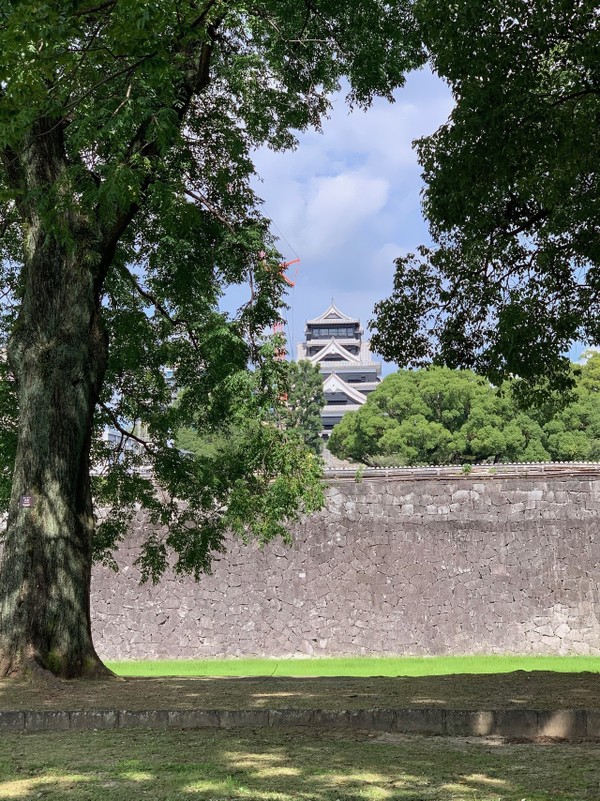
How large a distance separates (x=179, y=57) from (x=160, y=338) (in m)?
4.06

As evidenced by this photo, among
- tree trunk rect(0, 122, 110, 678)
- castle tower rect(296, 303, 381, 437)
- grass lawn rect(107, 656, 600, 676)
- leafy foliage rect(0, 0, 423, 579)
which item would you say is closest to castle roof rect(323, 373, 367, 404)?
castle tower rect(296, 303, 381, 437)

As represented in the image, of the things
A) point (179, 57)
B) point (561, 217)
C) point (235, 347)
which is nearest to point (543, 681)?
point (561, 217)

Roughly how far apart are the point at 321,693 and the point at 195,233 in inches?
216

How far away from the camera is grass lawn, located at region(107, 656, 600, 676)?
13.9m

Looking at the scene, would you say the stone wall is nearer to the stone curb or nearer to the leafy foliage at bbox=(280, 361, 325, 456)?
the stone curb

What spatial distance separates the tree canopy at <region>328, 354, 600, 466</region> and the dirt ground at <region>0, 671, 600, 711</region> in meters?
24.9

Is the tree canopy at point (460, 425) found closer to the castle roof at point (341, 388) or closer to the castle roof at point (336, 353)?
the castle roof at point (341, 388)

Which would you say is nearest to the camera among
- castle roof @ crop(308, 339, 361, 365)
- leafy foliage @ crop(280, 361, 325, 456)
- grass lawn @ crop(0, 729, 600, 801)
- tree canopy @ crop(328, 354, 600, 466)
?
grass lawn @ crop(0, 729, 600, 801)

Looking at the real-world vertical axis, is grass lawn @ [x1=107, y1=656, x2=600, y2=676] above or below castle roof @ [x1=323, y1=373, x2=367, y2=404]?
below

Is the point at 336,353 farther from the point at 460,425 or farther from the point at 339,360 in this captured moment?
the point at 460,425

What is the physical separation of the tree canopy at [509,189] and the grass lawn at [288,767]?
4.18 m

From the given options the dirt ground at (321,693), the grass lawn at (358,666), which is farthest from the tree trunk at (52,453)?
the grass lawn at (358,666)

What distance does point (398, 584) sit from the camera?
1675cm

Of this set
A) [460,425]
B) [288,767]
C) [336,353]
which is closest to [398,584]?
[288,767]
